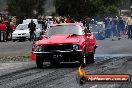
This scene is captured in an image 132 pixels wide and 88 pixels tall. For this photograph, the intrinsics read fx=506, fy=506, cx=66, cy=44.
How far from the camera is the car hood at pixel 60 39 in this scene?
53.2 ft

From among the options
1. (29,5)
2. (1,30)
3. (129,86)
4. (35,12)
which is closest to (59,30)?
(129,86)

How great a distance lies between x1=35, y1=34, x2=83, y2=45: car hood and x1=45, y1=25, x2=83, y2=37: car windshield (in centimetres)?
32

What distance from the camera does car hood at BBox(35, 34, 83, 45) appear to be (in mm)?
16219

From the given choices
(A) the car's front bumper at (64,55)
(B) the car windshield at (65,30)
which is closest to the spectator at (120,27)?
(B) the car windshield at (65,30)

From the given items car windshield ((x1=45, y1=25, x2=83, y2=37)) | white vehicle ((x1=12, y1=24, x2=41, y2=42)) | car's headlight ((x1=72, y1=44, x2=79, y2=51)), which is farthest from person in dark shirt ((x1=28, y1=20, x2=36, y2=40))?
car's headlight ((x1=72, y1=44, x2=79, y2=51))

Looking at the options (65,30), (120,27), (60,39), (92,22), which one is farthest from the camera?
(120,27)

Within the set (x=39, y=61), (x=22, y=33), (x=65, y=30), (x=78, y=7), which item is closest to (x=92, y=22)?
(x=22, y=33)

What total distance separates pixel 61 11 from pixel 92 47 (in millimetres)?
44314

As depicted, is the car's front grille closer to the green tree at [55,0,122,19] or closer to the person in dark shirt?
the person in dark shirt

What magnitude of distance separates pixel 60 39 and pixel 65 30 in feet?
3.19

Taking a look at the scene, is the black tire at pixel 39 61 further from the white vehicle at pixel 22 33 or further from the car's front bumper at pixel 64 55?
the white vehicle at pixel 22 33

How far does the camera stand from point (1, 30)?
129 ft

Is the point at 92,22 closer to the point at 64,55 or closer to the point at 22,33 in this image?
the point at 22,33

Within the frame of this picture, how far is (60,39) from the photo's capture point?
16.4 metres
